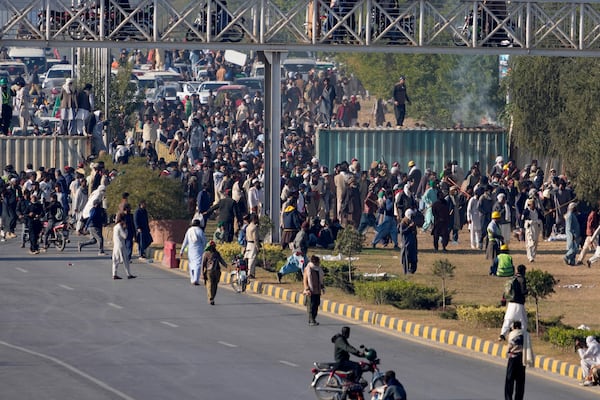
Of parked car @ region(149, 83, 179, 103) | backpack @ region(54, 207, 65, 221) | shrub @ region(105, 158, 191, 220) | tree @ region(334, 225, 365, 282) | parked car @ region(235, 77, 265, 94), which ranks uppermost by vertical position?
parked car @ region(235, 77, 265, 94)

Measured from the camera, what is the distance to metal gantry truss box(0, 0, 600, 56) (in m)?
34.2

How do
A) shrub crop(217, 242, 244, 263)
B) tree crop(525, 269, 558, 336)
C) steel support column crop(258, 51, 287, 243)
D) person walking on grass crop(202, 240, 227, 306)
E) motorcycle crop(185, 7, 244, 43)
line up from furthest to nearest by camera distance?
steel support column crop(258, 51, 287, 243) < motorcycle crop(185, 7, 244, 43) < shrub crop(217, 242, 244, 263) < person walking on grass crop(202, 240, 227, 306) < tree crop(525, 269, 558, 336)

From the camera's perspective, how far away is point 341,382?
19109 mm

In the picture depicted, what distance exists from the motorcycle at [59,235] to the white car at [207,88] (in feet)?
117

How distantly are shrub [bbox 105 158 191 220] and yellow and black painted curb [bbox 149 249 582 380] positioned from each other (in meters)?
5.04

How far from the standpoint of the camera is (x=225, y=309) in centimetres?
2778

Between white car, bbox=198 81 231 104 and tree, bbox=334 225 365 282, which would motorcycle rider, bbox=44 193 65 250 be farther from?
white car, bbox=198 81 231 104

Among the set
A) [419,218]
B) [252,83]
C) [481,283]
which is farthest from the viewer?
[252,83]

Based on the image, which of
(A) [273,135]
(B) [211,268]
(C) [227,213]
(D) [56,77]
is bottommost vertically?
(B) [211,268]

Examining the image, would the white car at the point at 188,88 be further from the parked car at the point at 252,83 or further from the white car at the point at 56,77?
the white car at the point at 56,77

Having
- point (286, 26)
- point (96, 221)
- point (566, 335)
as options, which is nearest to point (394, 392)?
point (566, 335)

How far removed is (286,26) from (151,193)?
458 centimetres

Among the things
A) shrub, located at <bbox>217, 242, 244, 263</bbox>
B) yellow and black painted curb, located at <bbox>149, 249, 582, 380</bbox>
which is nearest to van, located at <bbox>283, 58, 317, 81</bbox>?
shrub, located at <bbox>217, 242, 244, 263</bbox>

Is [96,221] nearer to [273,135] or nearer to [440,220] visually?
[273,135]
